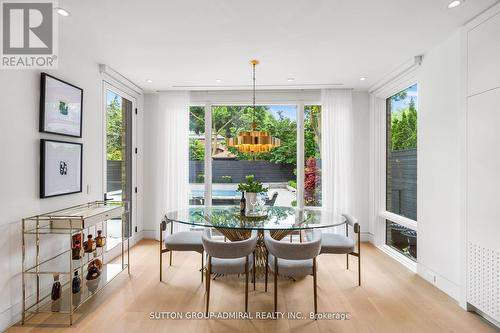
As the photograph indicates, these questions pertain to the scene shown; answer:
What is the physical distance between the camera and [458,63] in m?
2.69

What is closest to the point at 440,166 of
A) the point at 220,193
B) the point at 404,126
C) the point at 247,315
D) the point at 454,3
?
the point at 404,126

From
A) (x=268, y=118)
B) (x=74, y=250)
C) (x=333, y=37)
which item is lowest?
(x=74, y=250)

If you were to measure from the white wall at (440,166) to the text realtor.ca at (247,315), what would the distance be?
1.30 meters

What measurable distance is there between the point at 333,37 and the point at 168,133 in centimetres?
313

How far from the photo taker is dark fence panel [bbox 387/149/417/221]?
372 centimetres

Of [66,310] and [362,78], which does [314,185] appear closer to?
[362,78]

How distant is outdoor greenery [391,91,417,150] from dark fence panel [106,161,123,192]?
4.31 meters

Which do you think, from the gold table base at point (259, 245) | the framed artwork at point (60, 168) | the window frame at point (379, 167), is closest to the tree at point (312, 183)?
the window frame at point (379, 167)

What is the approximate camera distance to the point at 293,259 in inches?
96.5

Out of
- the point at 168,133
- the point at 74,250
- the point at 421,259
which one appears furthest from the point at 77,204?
the point at 421,259

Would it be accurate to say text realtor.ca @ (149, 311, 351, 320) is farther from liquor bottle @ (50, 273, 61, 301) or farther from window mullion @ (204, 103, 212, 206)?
window mullion @ (204, 103, 212, 206)

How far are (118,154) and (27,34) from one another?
2.01 metres

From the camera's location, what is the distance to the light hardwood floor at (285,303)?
7.65ft

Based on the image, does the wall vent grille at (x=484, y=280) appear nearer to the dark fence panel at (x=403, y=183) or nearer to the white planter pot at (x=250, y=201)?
the dark fence panel at (x=403, y=183)
